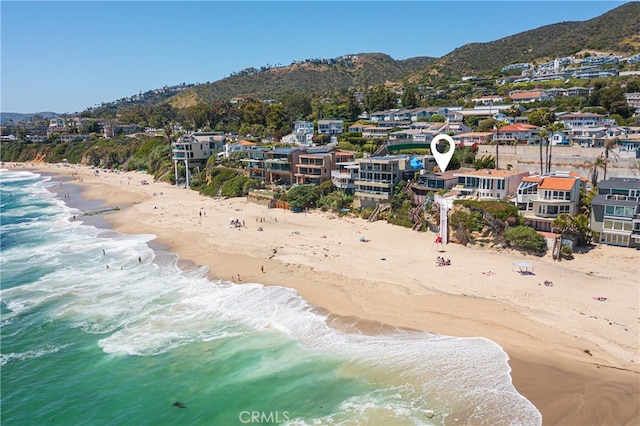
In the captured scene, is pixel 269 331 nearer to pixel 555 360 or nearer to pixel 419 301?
pixel 419 301

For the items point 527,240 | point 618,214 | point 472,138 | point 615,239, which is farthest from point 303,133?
point 615,239

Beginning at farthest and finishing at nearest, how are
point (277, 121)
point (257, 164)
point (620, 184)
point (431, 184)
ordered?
point (277, 121), point (257, 164), point (431, 184), point (620, 184)

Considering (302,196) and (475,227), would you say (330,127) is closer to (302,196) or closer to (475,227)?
(302,196)

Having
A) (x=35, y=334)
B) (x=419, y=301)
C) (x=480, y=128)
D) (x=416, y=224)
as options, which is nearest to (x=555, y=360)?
(x=419, y=301)

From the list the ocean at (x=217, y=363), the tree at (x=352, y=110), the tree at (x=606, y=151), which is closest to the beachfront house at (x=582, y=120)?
the tree at (x=606, y=151)

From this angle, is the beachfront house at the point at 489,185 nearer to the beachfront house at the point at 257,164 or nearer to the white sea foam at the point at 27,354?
the beachfront house at the point at 257,164

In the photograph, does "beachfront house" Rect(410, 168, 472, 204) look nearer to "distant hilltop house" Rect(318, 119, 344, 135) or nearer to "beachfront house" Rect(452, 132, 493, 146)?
"beachfront house" Rect(452, 132, 493, 146)
